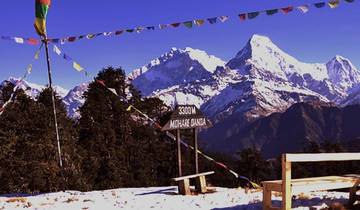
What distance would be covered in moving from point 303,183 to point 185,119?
29.2 feet

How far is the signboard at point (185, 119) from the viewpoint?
19417 millimetres

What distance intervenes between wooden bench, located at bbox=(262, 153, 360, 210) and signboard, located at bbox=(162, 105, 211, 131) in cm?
794

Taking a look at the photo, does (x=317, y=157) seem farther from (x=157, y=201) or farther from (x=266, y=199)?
(x=157, y=201)

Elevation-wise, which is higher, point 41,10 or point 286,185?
point 41,10

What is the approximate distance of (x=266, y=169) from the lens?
81.6 m

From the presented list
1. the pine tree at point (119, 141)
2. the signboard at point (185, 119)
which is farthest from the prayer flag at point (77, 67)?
the pine tree at point (119, 141)

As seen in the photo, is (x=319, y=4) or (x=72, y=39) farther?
(x=72, y=39)

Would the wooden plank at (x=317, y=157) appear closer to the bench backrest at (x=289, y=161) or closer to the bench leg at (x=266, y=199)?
the bench backrest at (x=289, y=161)

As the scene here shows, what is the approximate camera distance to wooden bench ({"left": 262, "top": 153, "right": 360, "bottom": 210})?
10773 mm

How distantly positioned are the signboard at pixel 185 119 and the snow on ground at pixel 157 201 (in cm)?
233

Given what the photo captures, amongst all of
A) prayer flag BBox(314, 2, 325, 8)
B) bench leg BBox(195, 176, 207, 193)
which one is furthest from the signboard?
prayer flag BBox(314, 2, 325, 8)

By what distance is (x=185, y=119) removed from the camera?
19891 millimetres

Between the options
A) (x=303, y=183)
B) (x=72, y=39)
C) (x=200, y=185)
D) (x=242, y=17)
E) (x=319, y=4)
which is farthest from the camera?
(x=72, y=39)

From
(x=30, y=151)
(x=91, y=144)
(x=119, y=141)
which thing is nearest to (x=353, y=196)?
(x=30, y=151)
